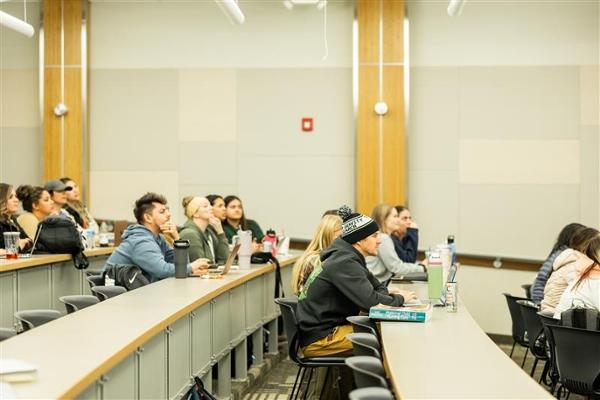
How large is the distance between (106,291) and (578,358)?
271cm

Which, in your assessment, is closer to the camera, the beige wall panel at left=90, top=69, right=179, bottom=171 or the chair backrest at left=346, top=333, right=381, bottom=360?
the chair backrest at left=346, top=333, right=381, bottom=360

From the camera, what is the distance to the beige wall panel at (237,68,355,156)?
1014cm

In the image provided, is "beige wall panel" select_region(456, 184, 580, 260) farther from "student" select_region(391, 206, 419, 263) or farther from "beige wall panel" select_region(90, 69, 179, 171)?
"beige wall panel" select_region(90, 69, 179, 171)

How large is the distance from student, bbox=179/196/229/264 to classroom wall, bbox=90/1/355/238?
9.01 ft

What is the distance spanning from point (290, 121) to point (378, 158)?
3.75ft

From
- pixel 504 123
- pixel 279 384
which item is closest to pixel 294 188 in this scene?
pixel 504 123

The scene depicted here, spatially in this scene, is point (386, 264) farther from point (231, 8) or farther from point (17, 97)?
point (17, 97)

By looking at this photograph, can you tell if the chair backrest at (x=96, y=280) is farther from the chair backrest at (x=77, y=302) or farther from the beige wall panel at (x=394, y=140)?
the beige wall panel at (x=394, y=140)

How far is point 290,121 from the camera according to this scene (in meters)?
10.2

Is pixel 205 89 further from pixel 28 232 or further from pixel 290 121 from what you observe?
pixel 28 232

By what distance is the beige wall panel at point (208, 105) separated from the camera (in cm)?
1030

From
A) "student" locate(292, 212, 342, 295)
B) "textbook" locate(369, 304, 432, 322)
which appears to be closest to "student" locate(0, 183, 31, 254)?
"student" locate(292, 212, 342, 295)

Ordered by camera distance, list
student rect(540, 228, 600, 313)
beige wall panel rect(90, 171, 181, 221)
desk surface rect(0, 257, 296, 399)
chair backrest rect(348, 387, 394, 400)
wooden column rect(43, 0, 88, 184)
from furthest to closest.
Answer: beige wall panel rect(90, 171, 181, 221) < wooden column rect(43, 0, 88, 184) < student rect(540, 228, 600, 313) < chair backrest rect(348, 387, 394, 400) < desk surface rect(0, 257, 296, 399)

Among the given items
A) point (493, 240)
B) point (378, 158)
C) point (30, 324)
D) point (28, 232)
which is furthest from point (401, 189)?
point (30, 324)
